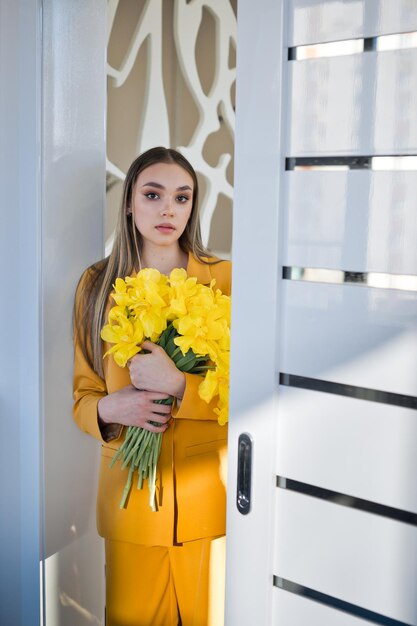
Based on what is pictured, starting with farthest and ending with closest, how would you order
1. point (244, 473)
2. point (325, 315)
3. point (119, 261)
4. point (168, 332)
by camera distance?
point (119, 261) < point (168, 332) < point (244, 473) < point (325, 315)

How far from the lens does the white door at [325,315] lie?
1464 millimetres

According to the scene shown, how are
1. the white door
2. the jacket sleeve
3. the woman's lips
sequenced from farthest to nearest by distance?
the jacket sleeve, the woman's lips, the white door

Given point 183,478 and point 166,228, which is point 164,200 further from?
point 183,478

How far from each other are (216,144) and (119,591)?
4.13ft

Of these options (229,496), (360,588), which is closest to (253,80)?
(229,496)

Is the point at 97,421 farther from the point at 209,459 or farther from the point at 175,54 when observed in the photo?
the point at 175,54

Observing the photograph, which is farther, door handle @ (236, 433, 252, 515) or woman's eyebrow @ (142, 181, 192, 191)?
woman's eyebrow @ (142, 181, 192, 191)

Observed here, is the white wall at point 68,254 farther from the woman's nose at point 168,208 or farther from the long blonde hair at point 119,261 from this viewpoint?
the woman's nose at point 168,208

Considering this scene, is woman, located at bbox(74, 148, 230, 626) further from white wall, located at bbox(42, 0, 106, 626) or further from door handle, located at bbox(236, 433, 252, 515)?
door handle, located at bbox(236, 433, 252, 515)

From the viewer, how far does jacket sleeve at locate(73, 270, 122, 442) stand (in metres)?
2.21

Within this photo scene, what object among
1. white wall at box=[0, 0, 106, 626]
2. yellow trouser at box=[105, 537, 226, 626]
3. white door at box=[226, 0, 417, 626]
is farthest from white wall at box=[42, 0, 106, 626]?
white door at box=[226, 0, 417, 626]

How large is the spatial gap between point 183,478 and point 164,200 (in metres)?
0.74

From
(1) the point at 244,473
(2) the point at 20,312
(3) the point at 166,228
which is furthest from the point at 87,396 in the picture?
(1) the point at 244,473

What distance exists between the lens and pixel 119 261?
218 cm
